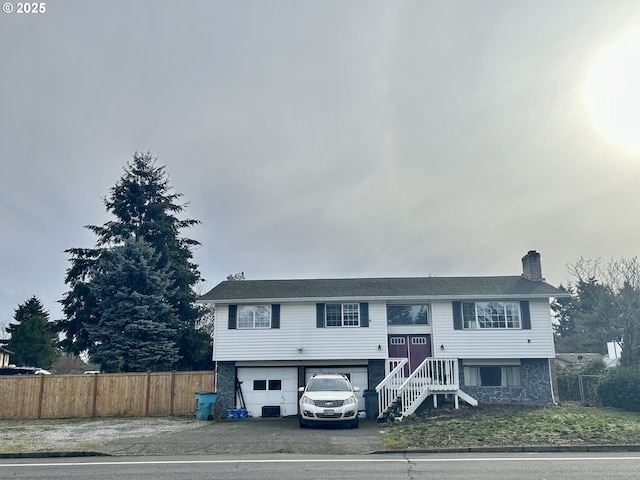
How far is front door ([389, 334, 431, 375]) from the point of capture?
21641 mm

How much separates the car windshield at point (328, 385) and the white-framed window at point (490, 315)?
22.5 ft

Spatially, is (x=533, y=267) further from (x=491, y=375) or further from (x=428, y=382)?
(x=428, y=382)

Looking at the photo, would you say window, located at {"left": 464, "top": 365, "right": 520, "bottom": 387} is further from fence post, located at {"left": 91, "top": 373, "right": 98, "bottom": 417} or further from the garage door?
fence post, located at {"left": 91, "top": 373, "right": 98, "bottom": 417}

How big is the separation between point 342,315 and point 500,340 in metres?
6.49

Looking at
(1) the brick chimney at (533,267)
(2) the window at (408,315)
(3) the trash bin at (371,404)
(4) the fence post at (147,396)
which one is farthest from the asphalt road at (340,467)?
(1) the brick chimney at (533,267)

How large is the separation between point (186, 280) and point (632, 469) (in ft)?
83.0

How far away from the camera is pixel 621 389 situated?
714 inches

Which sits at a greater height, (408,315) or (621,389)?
(408,315)

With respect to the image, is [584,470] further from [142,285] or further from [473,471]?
[142,285]

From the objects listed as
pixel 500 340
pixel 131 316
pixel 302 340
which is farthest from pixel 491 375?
pixel 131 316

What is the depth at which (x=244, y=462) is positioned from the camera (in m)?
10.0

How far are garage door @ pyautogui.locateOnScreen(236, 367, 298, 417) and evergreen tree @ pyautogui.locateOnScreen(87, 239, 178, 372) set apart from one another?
581 cm

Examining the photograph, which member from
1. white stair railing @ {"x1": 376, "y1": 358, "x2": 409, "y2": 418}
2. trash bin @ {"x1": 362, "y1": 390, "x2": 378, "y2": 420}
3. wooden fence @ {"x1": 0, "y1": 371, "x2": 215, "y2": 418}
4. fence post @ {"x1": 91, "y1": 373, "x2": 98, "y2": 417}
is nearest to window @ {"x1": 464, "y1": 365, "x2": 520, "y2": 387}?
white stair railing @ {"x1": 376, "y1": 358, "x2": 409, "y2": 418}

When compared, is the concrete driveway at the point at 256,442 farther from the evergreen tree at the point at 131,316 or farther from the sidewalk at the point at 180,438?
the evergreen tree at the point at 131,316
